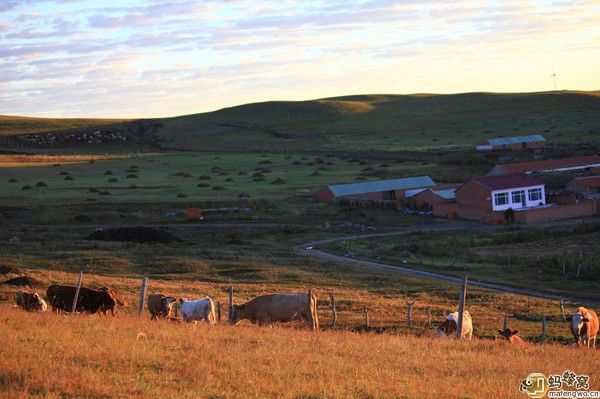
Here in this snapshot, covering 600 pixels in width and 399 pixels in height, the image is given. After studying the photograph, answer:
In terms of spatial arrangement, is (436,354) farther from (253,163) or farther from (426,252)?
(253,163)

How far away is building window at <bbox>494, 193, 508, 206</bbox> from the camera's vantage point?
73500 millimetres

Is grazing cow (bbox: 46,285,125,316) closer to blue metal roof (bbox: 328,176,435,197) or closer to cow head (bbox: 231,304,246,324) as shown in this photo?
cow head (bbox: 231,304,246,324)

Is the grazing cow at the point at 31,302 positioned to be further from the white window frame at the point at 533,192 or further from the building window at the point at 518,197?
the white window frame at the point at 533,192

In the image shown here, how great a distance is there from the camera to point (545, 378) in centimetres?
1397

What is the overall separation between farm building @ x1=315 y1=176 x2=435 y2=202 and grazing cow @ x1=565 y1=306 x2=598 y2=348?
54.5m

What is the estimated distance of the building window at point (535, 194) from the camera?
7600 cm

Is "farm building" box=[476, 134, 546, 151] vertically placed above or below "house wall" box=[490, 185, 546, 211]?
above

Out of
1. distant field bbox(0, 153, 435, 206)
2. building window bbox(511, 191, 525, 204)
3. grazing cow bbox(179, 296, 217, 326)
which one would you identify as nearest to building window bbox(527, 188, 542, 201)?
building window bbox(511, 191, 525, 204)

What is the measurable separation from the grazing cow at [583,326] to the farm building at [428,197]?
52760 millimetres

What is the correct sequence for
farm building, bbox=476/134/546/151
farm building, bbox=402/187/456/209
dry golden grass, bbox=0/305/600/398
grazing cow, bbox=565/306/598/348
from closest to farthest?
1. dry golden grass, bbox=0/305/600/398
2. grazing cow, bbox=565/306/598/348
3. farm building, bbox=402/187/456/209
4. farm building, bbox=476/134/546/151

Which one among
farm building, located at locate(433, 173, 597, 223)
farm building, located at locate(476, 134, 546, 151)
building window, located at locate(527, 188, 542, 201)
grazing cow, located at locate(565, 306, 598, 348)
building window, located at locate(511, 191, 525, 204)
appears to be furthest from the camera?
farm building, located at locate(476, 134, 546, 151)

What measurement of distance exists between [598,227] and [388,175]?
41.6 metres

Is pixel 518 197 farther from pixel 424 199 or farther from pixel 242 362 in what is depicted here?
pixel 242 362

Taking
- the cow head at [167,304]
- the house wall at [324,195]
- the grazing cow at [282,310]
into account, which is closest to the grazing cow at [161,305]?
the cow head at [167,304]
